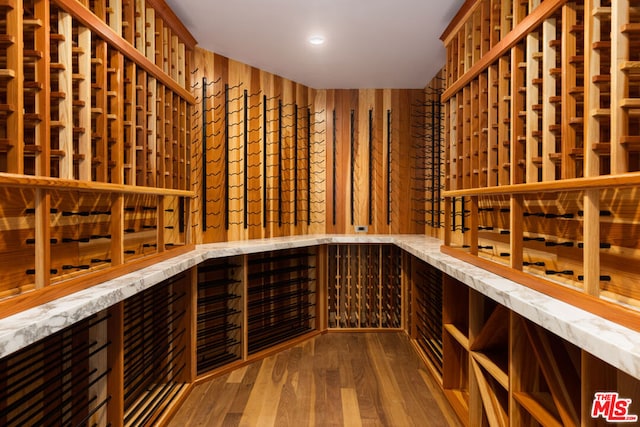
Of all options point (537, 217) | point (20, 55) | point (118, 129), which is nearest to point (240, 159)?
point (118, 129)

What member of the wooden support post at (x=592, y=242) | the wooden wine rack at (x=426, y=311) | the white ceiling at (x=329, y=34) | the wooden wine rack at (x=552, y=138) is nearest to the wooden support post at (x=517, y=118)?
the wooden wine rack at (x=552, y=138)

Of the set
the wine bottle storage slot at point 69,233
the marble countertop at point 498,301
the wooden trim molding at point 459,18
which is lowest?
the marble countertop at point 498,301

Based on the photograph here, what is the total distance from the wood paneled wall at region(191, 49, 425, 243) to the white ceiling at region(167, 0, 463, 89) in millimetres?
274

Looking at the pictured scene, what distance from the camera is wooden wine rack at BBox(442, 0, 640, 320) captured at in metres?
1.22

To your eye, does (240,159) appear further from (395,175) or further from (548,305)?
(548,305)

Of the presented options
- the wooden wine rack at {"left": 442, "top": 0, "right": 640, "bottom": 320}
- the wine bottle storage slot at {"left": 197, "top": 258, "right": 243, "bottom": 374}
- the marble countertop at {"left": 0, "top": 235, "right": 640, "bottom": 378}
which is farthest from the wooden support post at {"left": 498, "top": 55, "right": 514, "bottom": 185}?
the wine bottle storage slot at {"left": 197, "top": 258, "right": 243, "bottom": 374}

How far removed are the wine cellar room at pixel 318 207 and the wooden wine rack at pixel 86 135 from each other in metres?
0.01

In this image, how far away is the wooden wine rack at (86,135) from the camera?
1.38 metres

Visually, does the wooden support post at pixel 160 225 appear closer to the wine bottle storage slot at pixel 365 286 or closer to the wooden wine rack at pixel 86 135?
the wooden wine rack at pixel 86 135

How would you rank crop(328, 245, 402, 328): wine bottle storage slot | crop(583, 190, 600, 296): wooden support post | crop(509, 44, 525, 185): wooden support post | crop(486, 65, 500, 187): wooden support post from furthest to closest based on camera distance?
crop(328, 245, 402, 328): wine bottle storage slot, crop(486, 65, 500, 187): wooden support post, crop(509, 44, 525, 185): wooden support post, crop(583, 190, 600, 296): wooden support post

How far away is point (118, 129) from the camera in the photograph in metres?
1.97

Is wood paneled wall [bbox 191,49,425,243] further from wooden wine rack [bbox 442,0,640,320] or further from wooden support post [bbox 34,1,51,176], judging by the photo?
wooden support post [bbox 34,1,51,176]

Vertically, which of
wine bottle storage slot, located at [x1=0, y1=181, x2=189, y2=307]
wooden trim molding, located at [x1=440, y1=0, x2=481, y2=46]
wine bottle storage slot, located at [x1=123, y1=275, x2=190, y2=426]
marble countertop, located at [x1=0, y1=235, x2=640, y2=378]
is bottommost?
wine bottle storage slot, located at [x1=123, y1=275, x2=190, y2=426]

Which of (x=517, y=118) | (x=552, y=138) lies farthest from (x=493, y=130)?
(x=552, y=138)
